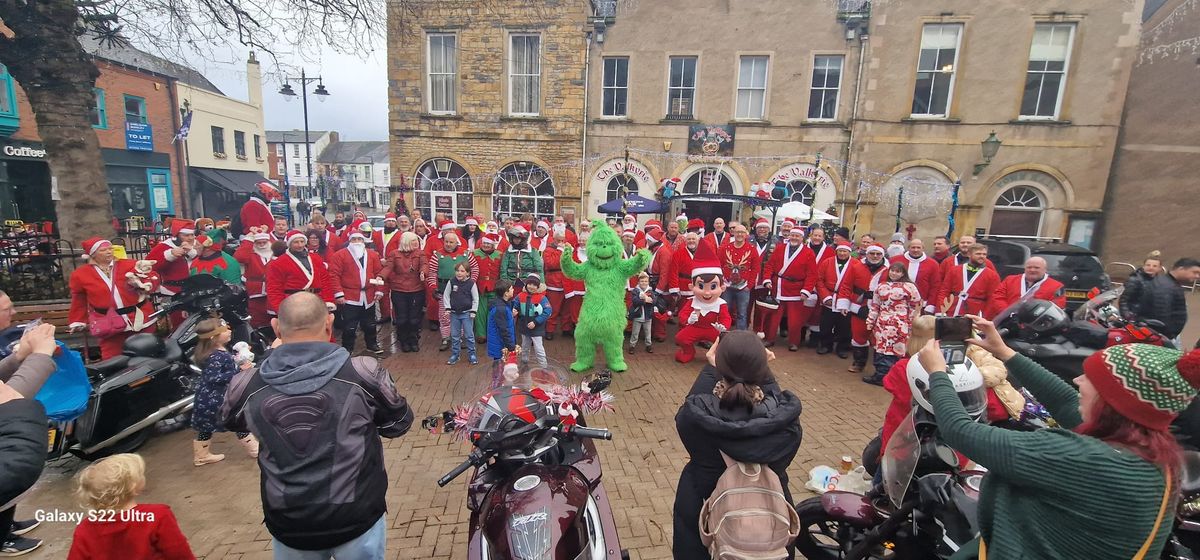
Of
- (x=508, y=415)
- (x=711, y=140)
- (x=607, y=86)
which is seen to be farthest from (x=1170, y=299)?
(x=607, y=86)

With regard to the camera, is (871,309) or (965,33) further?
(965,33)

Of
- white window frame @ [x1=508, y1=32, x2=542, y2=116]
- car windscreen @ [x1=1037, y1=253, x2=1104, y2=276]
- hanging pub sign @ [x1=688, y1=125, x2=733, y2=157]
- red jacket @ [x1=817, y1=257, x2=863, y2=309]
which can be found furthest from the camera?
white window frame @ [x1=508, y1=32, x2=542, y2=116]

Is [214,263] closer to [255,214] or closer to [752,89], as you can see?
[255,214]

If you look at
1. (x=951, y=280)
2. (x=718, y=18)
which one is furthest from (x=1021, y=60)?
(x=951, y=280)

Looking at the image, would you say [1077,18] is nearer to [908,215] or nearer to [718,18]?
[908,215]

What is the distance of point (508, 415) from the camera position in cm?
251

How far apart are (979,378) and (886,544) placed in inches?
42.2

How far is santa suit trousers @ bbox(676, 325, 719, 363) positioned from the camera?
6590 millimetres

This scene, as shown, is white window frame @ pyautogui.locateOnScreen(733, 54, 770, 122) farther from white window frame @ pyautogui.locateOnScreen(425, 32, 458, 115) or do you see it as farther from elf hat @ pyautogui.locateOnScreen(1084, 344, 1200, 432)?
elf hat @ pyautogui.locateOnScreen(1084, 344, 1200, 432)

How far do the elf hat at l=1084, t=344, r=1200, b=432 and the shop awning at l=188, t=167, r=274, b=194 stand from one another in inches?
1154

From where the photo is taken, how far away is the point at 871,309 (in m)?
6.36

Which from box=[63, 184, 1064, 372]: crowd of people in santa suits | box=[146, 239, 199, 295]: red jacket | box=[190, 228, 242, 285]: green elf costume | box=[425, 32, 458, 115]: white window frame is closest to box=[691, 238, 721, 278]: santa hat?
box=[63, 184, 1064, 372]: crowd of people in santa suits

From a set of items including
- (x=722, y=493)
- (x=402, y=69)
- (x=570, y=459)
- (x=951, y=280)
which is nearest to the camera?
(x=722, y=493)

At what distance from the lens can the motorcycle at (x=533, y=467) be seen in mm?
2135
